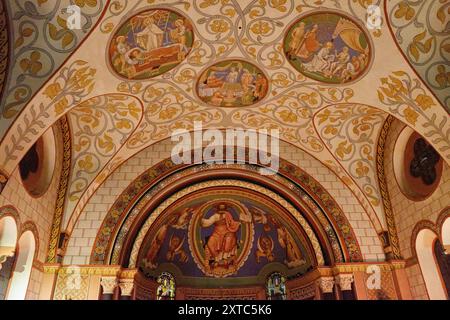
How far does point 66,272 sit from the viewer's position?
10.9m

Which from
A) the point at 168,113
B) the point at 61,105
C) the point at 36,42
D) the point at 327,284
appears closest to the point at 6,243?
the point at 61,105

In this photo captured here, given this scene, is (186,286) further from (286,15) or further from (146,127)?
(286,15)

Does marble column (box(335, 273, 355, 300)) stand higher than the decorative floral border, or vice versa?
the decorative floral border

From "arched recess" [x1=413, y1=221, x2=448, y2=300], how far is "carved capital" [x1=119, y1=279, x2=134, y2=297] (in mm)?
8841

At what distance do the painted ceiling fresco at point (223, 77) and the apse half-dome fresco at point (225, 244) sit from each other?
378 centimetres

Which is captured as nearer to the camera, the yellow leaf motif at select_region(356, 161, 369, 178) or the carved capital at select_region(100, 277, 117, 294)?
the carved capital at select_region(100, 277, 117, 294)

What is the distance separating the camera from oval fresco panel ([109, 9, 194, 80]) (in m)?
8.43

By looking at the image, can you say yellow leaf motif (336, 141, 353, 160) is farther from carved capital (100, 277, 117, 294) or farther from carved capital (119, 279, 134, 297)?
carved capital (100, 277, 117, 294)

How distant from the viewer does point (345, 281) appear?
11.4 meters

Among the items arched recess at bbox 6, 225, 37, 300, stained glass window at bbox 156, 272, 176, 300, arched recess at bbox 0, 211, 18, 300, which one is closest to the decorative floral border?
arched recess at bbox 6, 225, 37, 300

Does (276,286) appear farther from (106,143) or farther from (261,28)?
(261,28)

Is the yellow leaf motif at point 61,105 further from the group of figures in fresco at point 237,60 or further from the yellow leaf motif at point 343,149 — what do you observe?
the yellow leaf motif at point 343,149
